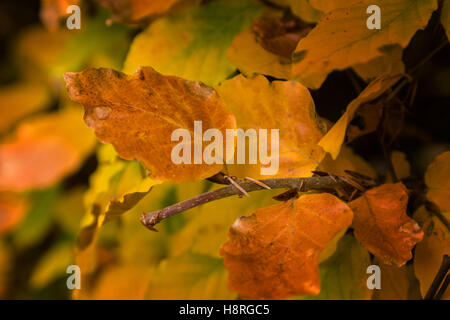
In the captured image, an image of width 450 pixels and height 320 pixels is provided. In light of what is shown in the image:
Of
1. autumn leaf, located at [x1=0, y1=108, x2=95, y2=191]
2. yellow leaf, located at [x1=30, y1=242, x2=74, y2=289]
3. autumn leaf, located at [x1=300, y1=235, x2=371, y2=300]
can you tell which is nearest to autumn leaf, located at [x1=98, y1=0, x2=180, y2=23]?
autumn leaf, located at [x1=300, y1=235, x2=371, y2=300]

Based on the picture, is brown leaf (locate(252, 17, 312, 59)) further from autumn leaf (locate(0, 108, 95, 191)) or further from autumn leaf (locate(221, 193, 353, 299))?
autumn leaf (locate(0, 108, 95, 191))

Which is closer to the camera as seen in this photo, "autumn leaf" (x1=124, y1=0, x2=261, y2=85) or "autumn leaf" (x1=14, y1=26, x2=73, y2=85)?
"autumn leaf" (x1=124, y1=0, x2=261, y2=85)

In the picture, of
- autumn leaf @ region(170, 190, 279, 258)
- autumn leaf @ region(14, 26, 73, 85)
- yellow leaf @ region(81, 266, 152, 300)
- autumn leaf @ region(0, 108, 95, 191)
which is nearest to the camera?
autumn leaf @ region(170, 190, 279, 258)

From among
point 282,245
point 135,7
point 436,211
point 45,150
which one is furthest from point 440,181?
point 45,150

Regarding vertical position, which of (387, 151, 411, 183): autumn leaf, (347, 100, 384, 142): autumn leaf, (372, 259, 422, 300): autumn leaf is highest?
(347, 100, 384, 142): autumn leaf

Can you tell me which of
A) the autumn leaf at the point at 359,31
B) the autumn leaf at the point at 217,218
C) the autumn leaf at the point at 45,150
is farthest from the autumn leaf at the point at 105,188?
the autumn leaf at the point at 45,150

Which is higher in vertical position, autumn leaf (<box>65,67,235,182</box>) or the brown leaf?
the brown leaf

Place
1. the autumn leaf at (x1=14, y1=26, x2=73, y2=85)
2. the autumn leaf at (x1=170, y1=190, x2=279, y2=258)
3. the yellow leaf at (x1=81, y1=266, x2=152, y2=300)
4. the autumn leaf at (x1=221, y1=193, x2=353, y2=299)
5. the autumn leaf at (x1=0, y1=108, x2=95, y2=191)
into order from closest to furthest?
the autumn leaf at (x1=221, y1=193, x2=353, y2=299), the autumn leaf at (x1=170, y1=190, x2=279, y2=258), the yellow leaf at (x1=81, y1=266, x2=152, y2=300), the autumn leaf at (x1=0, y1=108, x2=95, y2=191), the autumn leaf at (x1=14, y1=26, x2=73, y2=85)

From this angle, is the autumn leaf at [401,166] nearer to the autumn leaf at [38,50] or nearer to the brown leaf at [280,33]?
the brown leaf at [280,33]
